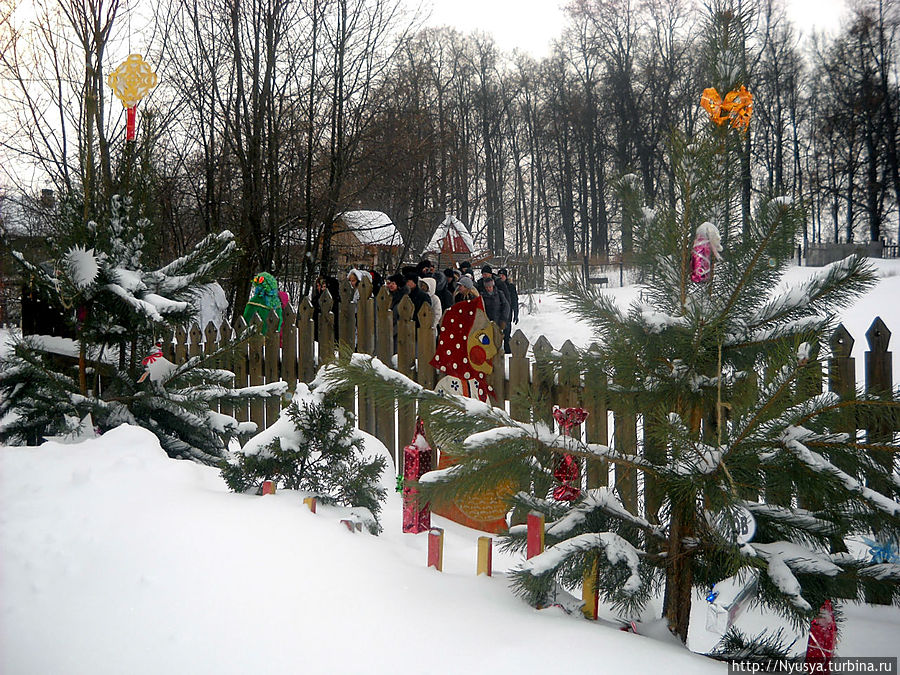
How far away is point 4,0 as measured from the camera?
3.26 meters

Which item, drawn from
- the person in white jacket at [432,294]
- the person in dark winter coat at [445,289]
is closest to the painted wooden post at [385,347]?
the person in white jacket at [432,294]

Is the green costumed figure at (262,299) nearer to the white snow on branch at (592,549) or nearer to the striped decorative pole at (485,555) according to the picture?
the striped decorative pole at (485,555)

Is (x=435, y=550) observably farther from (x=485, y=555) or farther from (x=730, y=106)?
(x=730, y=106)

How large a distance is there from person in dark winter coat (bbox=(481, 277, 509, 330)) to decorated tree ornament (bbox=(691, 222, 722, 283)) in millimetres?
10949

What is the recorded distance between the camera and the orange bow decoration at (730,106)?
1776 mm

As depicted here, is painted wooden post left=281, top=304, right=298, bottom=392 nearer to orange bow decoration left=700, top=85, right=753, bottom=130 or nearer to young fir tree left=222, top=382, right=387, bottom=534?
young fir tree left=222, top=382, right=387, bottom=534

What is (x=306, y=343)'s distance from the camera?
599cm

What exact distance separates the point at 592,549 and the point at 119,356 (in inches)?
132

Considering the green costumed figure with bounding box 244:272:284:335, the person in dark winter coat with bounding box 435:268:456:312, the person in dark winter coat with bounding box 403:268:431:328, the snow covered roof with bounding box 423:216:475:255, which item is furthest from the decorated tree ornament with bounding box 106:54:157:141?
the snow covered roof with bounding box 423:216:475:255

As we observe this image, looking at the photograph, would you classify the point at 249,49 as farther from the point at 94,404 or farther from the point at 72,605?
the point at 72,605

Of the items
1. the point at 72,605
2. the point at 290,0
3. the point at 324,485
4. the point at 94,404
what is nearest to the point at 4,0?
the point at 94,404

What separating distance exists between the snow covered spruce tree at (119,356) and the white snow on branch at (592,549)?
99.7 inches

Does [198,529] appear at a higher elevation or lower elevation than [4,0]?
lower

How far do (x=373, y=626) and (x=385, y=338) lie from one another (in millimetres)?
4121
